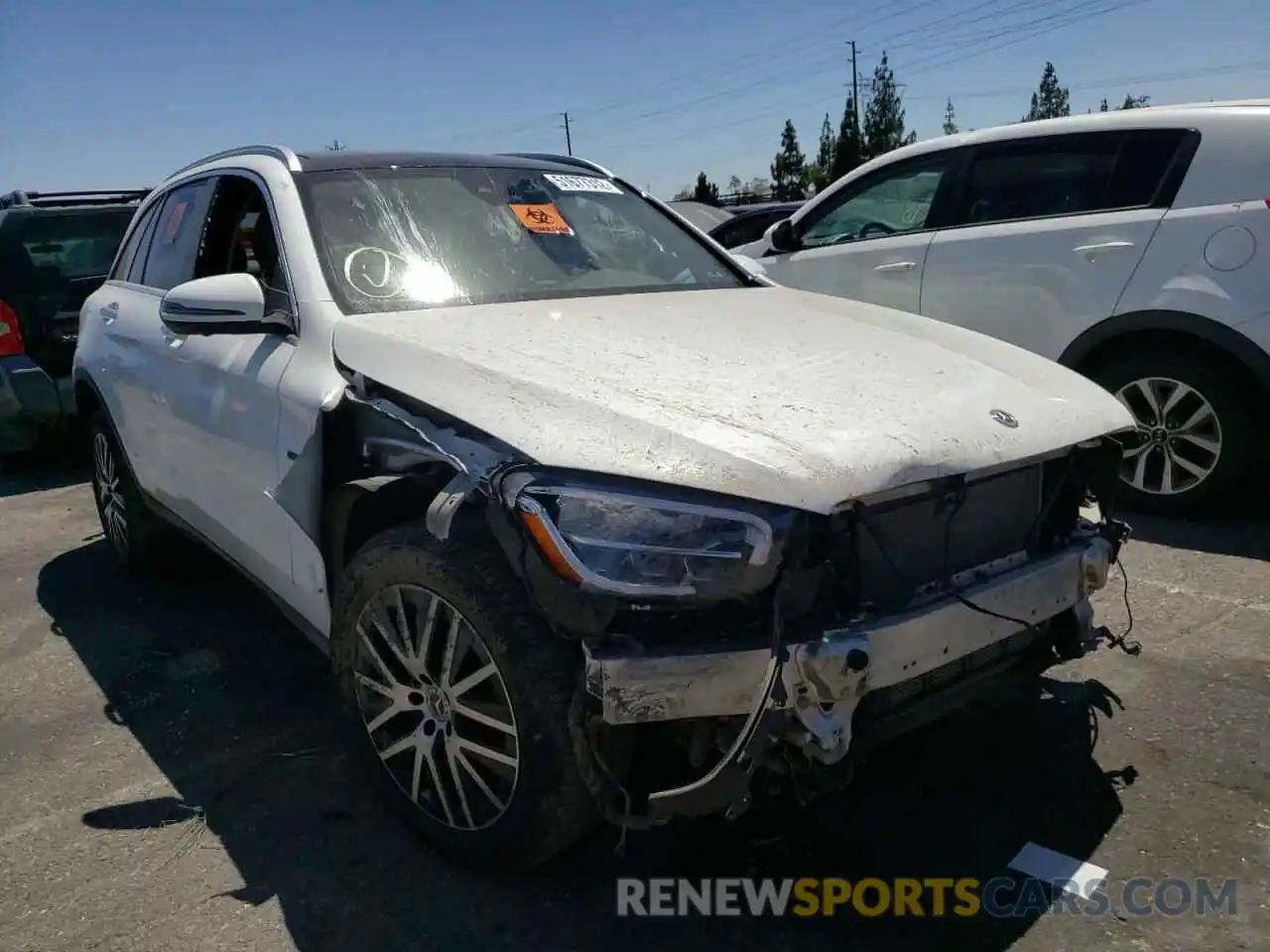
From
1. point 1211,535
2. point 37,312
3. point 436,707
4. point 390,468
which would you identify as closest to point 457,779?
point 436,707

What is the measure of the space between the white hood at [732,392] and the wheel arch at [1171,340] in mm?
2076

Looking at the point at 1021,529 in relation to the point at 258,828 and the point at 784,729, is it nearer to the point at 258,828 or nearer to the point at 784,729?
the point at 784,729

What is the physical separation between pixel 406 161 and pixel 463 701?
2066mm

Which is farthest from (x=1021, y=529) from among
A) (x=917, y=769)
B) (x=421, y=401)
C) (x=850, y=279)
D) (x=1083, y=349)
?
(x=850, y=279)

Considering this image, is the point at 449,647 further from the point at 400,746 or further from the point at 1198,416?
the point at 1198,416

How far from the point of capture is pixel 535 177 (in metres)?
3.84

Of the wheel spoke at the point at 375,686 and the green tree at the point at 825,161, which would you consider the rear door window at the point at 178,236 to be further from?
the green tree at the point at 825,161

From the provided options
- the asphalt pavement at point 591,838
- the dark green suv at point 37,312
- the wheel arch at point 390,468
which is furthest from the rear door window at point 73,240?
the wheel arch at point 390,468

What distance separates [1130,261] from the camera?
4953 mm

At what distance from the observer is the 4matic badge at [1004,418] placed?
2.45 meters

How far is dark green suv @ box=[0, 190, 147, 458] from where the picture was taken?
6883 millimetres

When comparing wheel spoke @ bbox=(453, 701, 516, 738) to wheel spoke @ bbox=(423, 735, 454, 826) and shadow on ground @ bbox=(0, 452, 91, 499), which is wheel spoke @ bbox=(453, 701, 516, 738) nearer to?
wheel spoke @ bbox=(423, 735, 454, 826)

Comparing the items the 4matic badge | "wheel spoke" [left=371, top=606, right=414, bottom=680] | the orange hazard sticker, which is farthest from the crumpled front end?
the orange hazard sticker

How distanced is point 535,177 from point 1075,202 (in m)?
3.04
